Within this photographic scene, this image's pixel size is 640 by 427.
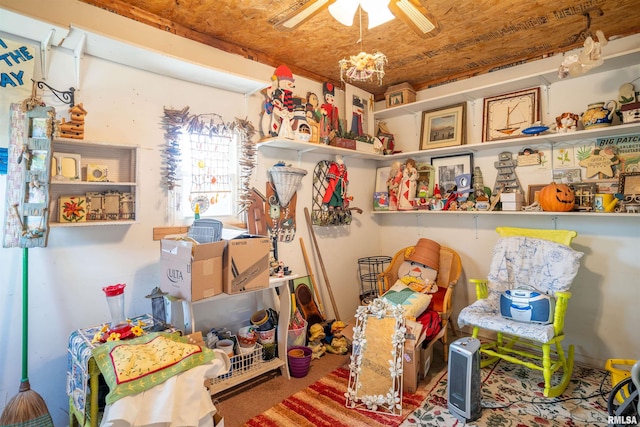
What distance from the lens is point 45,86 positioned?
192cm

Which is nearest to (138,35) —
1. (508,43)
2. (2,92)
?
(2,92)

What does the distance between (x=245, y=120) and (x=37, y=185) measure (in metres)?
1.45

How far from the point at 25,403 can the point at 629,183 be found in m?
3.95

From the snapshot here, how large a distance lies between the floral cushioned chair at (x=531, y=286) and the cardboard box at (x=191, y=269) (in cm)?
182

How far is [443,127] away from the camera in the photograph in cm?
341

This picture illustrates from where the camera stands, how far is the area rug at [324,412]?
2020mm

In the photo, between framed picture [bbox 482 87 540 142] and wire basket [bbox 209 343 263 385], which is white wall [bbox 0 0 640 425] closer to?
framed picture [bbox 482 87 540 142]

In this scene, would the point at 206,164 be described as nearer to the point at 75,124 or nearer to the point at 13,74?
the point at 75,124

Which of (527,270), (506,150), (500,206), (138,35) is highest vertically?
(138,35)

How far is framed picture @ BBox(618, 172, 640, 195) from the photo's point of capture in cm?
239

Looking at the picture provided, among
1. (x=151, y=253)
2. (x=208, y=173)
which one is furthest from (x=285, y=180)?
(x=151, y=253)

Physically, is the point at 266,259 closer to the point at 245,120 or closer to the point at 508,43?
the point at 245,120

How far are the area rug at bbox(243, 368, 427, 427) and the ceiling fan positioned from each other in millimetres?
2213

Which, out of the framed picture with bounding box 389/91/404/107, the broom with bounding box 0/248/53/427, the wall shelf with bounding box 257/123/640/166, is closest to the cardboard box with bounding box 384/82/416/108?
the framed picture with bounding box 389/91/404/107
